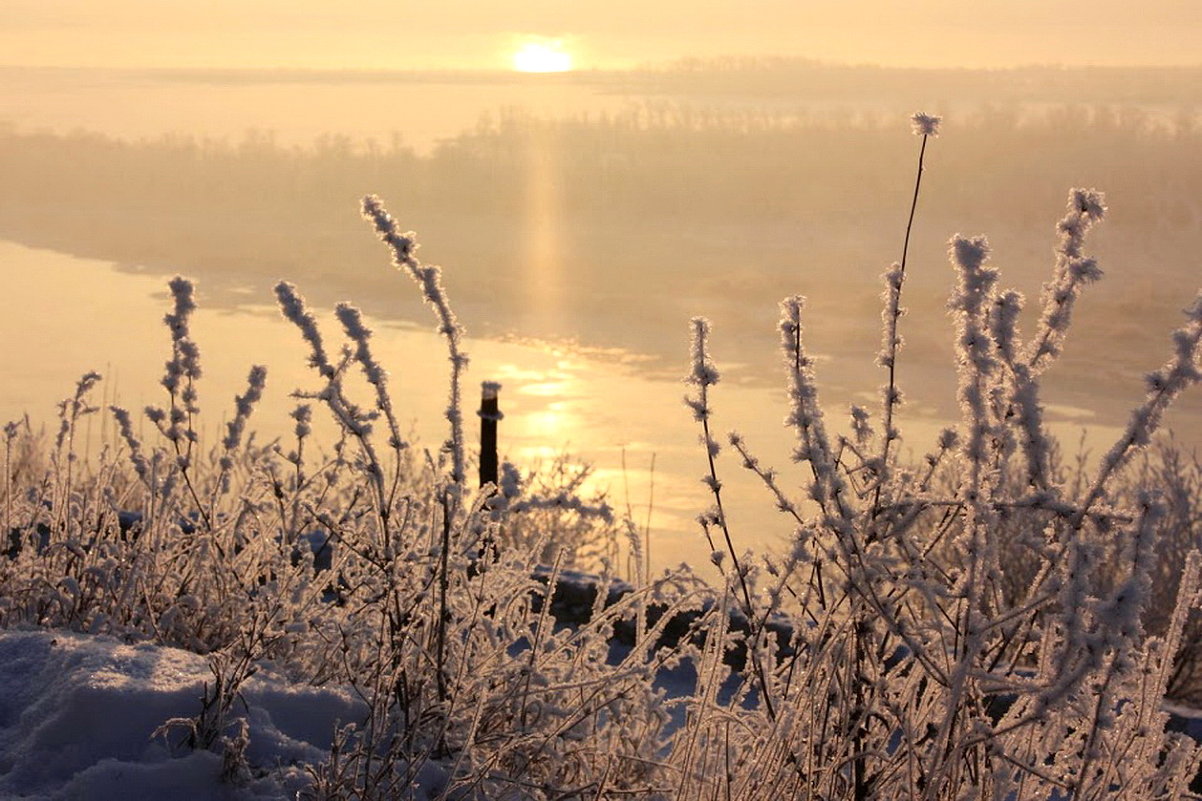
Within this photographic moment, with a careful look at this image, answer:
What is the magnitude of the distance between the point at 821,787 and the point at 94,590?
2.42m

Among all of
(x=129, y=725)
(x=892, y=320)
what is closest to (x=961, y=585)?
(x=892, y=320)

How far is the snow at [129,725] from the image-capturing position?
3.09 m

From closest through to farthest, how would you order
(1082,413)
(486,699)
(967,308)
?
(967,308)
(486,699)
(1082,413)

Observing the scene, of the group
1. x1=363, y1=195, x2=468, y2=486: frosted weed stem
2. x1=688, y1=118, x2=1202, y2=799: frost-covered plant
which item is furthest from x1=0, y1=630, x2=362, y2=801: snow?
x1=688, y1=118, x2=1202, y2=799: frost-covered plant

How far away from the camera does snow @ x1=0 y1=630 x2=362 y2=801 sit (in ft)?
10.1

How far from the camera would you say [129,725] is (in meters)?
3.22

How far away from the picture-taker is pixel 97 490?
485 centimetres

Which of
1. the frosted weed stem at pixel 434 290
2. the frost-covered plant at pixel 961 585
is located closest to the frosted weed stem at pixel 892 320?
the frost-covered plant at pixel 961 585

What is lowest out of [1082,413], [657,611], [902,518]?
[1082,413]

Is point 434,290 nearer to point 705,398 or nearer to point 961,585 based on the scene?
point 705,398

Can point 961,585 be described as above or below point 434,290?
below

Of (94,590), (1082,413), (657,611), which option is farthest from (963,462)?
(1082,413)

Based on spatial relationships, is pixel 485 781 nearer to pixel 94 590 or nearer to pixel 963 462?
pixel 963 462

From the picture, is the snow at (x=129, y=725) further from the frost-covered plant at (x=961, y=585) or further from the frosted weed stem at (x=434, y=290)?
Result: the frost-covered plant at (x=961, y=585)
